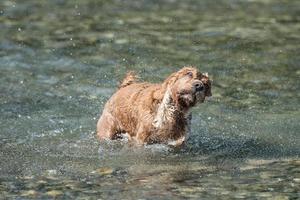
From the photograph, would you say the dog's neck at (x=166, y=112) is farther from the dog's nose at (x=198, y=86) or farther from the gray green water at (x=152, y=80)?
the dog's nose at (x=198, y=86)

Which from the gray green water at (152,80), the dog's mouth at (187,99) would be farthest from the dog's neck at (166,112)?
the gray green water at (152,80)

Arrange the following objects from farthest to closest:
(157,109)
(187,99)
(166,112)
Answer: (157,109), (166,112), (187,99)

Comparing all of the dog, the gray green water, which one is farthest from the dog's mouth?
the gray green water

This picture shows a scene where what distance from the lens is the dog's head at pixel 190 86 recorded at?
9234mm

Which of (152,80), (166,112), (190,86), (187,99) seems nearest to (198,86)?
(190,86)

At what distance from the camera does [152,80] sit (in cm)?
1395

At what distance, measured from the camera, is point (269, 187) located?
8438mm

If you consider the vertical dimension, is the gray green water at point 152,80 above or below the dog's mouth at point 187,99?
below

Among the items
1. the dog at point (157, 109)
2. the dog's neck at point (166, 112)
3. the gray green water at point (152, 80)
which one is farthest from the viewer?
the dog's neck at point (166, 112)

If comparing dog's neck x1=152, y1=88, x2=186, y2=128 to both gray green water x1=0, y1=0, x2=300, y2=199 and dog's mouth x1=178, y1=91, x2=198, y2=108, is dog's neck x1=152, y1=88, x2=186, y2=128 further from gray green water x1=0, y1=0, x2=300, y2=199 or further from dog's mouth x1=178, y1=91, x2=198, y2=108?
gray green water x1=0, y1=0, x2=300, y2=199

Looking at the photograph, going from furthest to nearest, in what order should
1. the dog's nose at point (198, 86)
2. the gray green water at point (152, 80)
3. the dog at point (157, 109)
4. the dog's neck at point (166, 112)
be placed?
the dog's neck at point (166, 112)
the dog at point (157, 109)
the dog's nose at point (198, 86)
the gray green water at point (152, 80)

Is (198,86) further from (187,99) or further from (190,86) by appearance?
(187,99)

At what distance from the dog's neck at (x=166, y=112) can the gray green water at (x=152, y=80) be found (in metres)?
0.33

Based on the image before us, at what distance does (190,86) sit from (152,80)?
4732 mm
